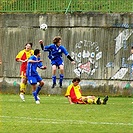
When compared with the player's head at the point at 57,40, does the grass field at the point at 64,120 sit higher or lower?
lower

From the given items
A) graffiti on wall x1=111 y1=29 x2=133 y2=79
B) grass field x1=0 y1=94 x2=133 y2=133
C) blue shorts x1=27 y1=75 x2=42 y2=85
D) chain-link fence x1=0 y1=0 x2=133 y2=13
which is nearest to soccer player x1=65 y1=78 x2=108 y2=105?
blue shorts x1=27 y1=75 x2=42 y2=85

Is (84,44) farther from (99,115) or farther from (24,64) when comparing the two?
(99,115)

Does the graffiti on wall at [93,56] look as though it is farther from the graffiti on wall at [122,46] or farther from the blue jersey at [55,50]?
the blue jersey at [55,50]

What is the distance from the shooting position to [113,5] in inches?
1224

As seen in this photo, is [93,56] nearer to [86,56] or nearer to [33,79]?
[86,56]

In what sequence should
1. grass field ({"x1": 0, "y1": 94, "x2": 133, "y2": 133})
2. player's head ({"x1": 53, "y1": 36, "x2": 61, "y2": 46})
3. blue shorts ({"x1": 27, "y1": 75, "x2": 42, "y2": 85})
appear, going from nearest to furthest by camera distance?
1. grass field ({"x1": 0, "y1": 94, "x2": 133, "y2": 133})
2. blue shorts ({"x1": 27, "y1": 75, "x2": 42, "y2": 85})
3. player's head ({"x1": 53, "y1": 36, "x2": 61, "y2": 46})

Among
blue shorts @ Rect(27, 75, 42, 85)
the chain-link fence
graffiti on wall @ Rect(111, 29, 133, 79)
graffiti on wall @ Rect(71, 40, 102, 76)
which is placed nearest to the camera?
blue shorts @ Rect(27, 75, 42, 85)

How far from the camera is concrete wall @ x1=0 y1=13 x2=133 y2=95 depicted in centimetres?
3000

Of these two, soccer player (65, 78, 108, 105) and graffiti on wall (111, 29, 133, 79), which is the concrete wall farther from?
soccer player (65, 78, 108, 105)

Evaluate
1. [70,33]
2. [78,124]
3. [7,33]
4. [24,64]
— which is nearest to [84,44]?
[70,33]

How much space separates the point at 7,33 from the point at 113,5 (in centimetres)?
478

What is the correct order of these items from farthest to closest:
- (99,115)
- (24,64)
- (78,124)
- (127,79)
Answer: (127,79) → (24,64) → (99,115) → (78,124)

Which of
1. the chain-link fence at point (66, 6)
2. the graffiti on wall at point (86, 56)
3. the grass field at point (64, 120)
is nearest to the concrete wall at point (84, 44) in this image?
the graffiti on wall at point (86, 56)

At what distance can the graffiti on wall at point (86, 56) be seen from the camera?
3030 cm
